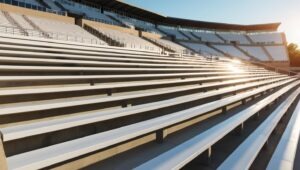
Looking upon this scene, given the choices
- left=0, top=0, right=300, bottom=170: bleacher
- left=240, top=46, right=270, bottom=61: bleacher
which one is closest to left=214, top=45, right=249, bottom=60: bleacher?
left=240, top=46, right=270, bottom=61: bleacher

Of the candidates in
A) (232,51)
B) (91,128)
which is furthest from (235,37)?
(91,128)

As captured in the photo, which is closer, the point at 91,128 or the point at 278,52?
the point at 91,128

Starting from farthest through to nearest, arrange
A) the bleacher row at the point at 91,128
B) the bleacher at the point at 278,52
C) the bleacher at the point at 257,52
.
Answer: the bleacher at the point at 257,52
the bleacher at the point at 278,52
the bleacher row at the point at 91,128

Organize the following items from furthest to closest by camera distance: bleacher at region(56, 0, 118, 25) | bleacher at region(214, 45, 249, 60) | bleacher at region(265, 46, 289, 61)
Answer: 1. bleacher at region(265, 46, 289, 61)
2. bleacher at region(214, 45, 249, 60)
3. bleacher at region(56, 0, 118, 25)

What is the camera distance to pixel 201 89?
494 centimetres

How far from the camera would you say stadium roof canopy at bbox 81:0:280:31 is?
85.4 feet

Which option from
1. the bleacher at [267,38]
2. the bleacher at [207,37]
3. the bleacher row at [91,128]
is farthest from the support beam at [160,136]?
the bleacher at [267,38]

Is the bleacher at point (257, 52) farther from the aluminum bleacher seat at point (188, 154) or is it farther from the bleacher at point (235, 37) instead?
the aluminum bleacher seat at point (188, 154)

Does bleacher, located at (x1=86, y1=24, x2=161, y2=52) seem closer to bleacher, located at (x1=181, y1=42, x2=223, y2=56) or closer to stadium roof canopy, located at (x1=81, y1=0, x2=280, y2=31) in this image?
stadium roof canopy, located at (x1=81, y1=0, x2=280, y2=31)

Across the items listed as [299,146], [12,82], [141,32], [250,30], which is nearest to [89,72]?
[12,82]

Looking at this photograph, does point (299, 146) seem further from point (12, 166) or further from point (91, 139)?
point (12, 166)

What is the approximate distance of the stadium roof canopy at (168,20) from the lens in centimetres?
2604

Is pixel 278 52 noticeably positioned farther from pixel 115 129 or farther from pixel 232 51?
pixel 115 129

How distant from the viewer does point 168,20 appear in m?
33.1
